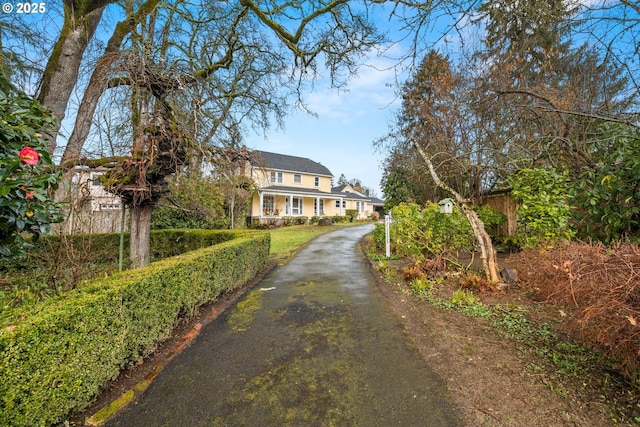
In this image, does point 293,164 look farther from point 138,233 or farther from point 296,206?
point 138,233

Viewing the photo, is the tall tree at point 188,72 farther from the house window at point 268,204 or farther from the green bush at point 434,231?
the house window at point 268,204

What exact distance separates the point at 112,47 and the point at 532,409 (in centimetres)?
1127

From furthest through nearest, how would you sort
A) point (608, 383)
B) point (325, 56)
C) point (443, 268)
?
1. point (325, 56)
2. point (443, 268)
3. point (608, 383)

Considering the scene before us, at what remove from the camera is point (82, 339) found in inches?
93.0

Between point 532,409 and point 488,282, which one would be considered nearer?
point 532,409

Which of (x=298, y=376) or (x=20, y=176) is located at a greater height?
(x=20, y=176)

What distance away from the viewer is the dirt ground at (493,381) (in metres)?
2.28

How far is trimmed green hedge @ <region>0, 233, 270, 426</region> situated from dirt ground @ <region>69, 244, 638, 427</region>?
0.26 meters

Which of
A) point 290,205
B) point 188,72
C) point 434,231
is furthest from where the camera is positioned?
point 290,205

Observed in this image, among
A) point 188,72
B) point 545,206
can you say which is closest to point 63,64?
point 188,72

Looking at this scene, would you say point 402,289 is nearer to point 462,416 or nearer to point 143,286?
point 462,416

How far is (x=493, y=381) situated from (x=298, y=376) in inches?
81.5

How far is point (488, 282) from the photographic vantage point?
535 centimetres

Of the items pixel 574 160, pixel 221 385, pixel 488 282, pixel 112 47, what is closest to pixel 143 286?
pixel 221 385
